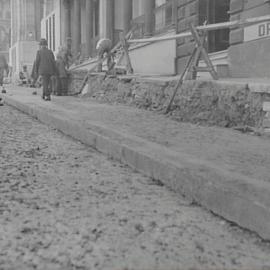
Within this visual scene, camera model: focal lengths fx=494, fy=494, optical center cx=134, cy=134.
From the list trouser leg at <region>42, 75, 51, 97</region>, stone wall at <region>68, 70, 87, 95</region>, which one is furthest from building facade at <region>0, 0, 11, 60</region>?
trouser leg at <region>42, 75, 51, 97</region>

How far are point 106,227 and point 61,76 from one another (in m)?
13.2

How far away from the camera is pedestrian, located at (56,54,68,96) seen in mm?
15773

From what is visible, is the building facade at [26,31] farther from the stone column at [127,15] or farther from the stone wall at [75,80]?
the stone wall at [75,80]

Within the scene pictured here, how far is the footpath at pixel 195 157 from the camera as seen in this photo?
10.6 ft

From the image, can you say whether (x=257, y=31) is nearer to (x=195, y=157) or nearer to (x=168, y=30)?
(x=195, y=157)

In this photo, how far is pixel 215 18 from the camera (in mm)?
13484

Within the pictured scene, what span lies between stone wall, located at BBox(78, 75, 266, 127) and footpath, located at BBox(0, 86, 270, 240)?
374 mm

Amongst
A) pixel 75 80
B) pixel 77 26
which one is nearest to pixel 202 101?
pixel 75 80

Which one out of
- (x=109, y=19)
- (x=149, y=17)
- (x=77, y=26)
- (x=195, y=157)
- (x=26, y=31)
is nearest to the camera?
(x=195, y=157)

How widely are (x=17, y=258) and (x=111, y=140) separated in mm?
3080

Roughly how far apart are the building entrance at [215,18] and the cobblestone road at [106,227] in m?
9.05

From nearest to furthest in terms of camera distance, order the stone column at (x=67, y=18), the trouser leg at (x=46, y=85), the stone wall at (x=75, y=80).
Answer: the trouser leg at (x=46, y=85)
the stone wall at (x=75, y=80)
the stone column at (x=67, y=18)

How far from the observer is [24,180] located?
4.24 meters

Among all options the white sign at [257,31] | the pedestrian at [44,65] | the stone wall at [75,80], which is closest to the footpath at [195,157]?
the white sign at [257,31]
